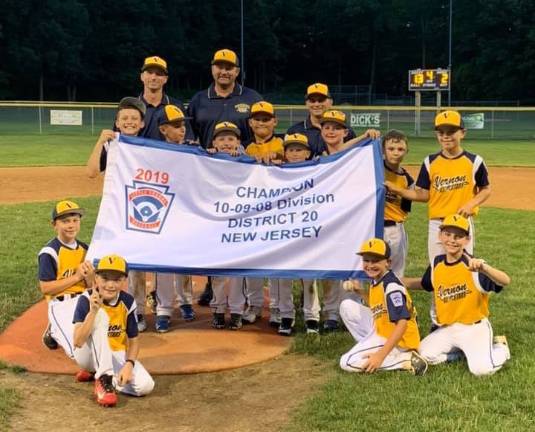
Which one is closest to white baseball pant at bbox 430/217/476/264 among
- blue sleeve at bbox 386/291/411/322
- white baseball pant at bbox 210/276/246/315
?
blue sleeve at bbox 386/291/411/322

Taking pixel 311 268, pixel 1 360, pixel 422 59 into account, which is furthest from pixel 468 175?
pixel 422 59

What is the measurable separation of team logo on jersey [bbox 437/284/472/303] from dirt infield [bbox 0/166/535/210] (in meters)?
8.97

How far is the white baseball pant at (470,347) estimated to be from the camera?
16.3 ft

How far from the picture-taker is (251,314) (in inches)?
254

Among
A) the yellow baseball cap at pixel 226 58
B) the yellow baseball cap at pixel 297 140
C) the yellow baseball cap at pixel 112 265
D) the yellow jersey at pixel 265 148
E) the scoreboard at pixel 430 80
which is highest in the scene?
the scoreboard at pixel 430 80

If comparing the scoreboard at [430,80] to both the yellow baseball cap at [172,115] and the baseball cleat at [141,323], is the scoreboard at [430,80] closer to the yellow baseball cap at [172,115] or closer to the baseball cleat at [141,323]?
the yellow baseball cap at [172,115]

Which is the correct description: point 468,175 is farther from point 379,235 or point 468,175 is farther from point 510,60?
point 510,60

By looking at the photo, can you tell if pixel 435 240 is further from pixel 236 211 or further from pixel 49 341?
pixel 49 341

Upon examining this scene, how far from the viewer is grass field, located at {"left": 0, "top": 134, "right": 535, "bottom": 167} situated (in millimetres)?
21812

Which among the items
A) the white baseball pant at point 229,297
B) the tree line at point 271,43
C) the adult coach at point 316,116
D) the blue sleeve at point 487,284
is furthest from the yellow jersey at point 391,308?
the tree line at point 271,43

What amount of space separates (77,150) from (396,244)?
2092 centimetres

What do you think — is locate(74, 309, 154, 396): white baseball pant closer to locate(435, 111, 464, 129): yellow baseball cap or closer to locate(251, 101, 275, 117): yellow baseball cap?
locate(251, 101, 275, 117): yellow baseball cap

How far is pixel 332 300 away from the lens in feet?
20.7

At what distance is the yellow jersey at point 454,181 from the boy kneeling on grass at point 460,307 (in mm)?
593
